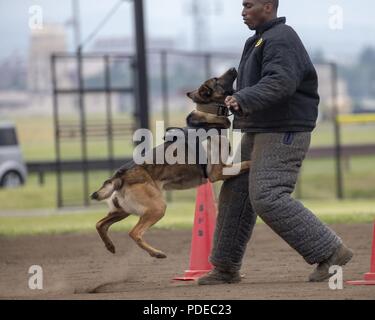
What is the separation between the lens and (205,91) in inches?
331

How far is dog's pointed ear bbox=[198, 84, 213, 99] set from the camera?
331 inches

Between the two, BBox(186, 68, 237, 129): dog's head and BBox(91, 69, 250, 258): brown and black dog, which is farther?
BBox(186, 68, 237, 129): dog's head

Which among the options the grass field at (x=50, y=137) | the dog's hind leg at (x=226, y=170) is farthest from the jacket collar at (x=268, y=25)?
the grass field at (x=50, y=137)

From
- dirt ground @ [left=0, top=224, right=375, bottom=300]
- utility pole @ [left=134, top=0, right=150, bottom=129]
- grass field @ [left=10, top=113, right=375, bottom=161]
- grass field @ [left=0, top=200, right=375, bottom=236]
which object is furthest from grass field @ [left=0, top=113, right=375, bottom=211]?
dirt ground @ [left=0, top=224, right=375, bottom=300]

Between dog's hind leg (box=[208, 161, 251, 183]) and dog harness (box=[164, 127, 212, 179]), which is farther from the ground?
dog harness (box=[164, 127, 212, 179])

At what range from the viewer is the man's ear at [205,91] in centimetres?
840

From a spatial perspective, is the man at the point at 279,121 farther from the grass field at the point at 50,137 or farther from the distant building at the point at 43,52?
the grass field at the point at 50,137

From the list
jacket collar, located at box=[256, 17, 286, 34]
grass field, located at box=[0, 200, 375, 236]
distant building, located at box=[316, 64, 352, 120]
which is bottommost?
distant building, located at box=[316, 64, 352, 120]

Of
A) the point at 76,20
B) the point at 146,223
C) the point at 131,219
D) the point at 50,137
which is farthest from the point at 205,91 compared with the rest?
the point at 50,137

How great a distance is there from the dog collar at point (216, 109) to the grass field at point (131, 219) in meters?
5.06

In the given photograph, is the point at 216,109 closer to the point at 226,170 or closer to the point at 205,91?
the point at 205,91

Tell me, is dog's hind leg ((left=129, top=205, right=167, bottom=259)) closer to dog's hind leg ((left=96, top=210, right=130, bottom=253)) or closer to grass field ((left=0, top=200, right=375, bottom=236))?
dog's hind leg ((left=96, top=210, right=130, bottom=253))
